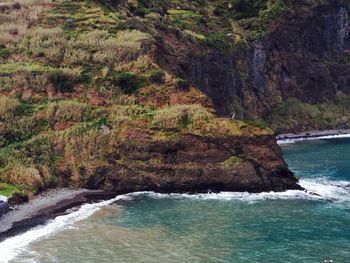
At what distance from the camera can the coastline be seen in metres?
41.4

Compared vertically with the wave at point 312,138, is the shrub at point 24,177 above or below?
above

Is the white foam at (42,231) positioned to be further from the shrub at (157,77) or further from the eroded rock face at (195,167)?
the shrub at (157,77)

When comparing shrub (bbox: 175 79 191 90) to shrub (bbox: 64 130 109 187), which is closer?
shrub (bbox: 64 130 109 187)

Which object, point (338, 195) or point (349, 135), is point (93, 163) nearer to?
point (338, 195)

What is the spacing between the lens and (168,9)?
116 metres

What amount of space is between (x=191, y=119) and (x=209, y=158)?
4.72 metres

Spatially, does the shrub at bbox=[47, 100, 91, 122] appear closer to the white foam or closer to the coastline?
the coastline

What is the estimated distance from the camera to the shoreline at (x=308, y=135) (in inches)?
4178

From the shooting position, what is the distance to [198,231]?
41281 millimetres

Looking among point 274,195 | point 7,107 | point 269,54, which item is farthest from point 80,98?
point 269,54

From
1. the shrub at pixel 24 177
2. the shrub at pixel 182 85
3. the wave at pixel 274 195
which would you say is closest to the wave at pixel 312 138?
the shrub at pixel 182 85

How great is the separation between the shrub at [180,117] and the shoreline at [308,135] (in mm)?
49601

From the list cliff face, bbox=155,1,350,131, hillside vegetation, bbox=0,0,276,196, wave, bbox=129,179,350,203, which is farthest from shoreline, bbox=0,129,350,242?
cliff face, bbox=155,1,350,131

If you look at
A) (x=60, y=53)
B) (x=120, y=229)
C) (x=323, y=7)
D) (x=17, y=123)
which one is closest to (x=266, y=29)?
(x=323, y=7)
